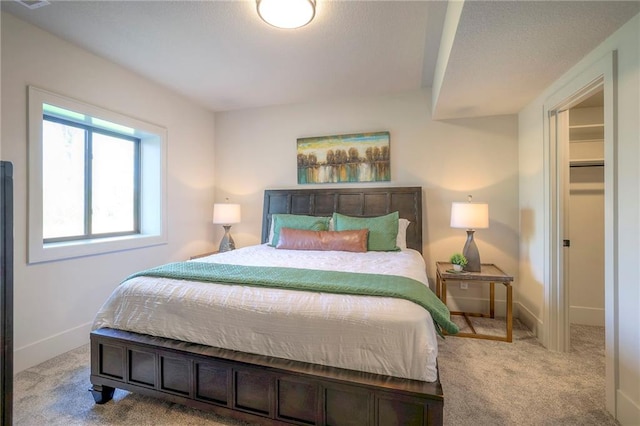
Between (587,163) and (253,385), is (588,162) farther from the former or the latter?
(253,385)

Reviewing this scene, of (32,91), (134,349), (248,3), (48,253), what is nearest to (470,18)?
(248,3)

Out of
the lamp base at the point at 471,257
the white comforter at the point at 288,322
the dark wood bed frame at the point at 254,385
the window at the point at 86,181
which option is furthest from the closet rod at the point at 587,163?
the window at the point at 86,181

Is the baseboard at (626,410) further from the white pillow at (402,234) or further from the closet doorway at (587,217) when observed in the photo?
the white pillow at (402,234)

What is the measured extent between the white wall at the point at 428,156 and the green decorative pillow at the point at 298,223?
28.9 inches

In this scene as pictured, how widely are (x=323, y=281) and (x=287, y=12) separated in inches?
71.7

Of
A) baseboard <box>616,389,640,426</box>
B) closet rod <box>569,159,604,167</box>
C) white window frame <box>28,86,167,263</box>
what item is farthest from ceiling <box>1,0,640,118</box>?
baseboard <box>616,389,640,426</box>

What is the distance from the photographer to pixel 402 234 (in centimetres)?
316

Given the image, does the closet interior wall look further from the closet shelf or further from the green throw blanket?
the green throw blanket

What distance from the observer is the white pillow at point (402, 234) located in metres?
3.09

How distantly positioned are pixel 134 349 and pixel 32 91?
221cm

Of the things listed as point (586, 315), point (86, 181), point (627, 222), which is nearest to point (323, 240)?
point (627, 222)

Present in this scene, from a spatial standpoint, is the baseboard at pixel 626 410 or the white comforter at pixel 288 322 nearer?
the white comforter at pixel 288 322

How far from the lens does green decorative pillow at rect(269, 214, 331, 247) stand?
10.8ft

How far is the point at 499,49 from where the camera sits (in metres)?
1.91
